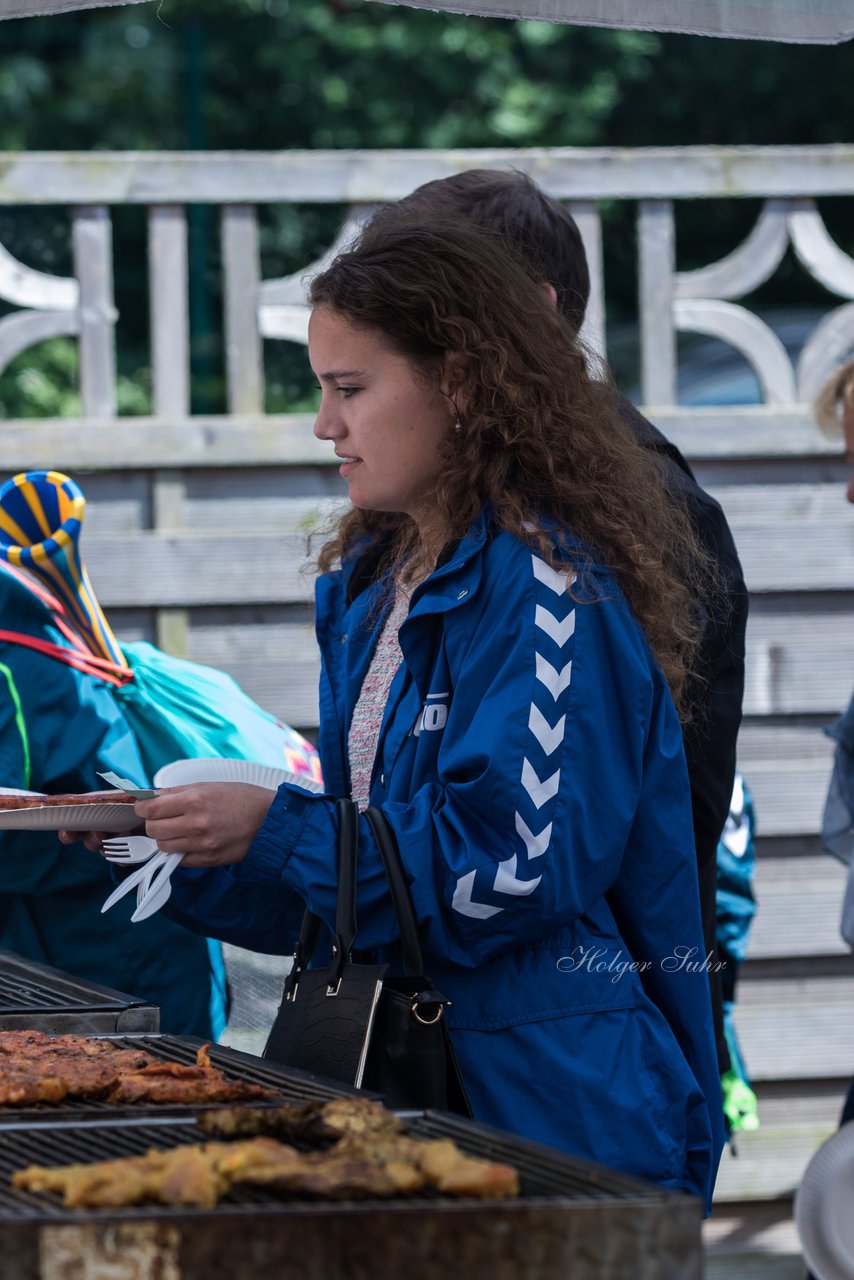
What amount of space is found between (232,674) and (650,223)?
152cm

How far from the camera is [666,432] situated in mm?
4215

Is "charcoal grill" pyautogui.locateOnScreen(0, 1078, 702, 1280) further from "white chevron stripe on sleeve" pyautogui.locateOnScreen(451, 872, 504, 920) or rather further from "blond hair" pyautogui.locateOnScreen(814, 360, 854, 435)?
"blond hair" pyautogui.locateOnScreen(814, 360, 854, 435)

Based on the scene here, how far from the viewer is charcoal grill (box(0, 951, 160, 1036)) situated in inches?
88.0

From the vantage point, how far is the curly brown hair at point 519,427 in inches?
85.3

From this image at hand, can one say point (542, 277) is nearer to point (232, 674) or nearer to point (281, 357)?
point (232, 674)

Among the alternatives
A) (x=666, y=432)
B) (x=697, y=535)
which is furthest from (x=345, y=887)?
(x=666, y=432)

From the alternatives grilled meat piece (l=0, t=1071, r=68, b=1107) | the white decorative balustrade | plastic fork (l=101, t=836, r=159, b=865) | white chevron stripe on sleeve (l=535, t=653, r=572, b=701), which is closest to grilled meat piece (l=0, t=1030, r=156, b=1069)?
grilled meat piece (l=0, t=1071, r=68, b=1107)

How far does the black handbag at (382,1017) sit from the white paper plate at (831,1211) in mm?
509

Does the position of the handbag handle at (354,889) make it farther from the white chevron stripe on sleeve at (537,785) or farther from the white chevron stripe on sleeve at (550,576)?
the white chevron stripe on sleeve at (550,576)

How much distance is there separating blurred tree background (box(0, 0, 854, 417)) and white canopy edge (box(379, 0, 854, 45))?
6.77m

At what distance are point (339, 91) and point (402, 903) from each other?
28.4ft

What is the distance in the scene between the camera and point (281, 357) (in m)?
6.43

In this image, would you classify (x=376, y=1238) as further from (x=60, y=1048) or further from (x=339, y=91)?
(x=339, y=91)

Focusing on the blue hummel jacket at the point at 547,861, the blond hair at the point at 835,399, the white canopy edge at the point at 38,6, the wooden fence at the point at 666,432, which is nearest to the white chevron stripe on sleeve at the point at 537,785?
the blue hummel jacket at the point at 547,861
